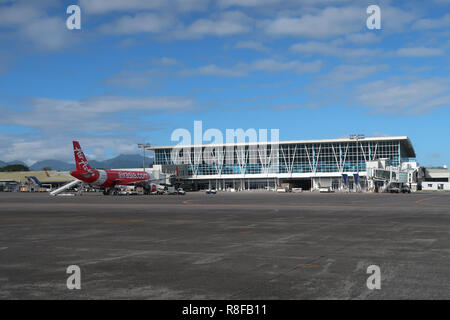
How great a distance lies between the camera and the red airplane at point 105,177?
247ft

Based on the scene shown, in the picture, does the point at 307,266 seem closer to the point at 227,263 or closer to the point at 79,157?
the point at 227,263

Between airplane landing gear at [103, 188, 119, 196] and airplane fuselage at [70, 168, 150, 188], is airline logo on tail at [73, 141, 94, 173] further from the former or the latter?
airplane landing gear at [103, 188, 119, 196]

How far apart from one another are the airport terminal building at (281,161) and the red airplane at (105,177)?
1905 inches

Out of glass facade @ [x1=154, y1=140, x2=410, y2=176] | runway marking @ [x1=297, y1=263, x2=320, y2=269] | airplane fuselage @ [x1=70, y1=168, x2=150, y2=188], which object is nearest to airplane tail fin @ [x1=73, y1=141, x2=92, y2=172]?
airplane fuselage @ [x1=70, y1=168, x2=150, y2=188]

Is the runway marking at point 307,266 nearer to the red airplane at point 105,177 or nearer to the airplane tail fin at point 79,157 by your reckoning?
the red airplane at point 105,177

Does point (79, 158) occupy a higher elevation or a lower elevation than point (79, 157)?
lower

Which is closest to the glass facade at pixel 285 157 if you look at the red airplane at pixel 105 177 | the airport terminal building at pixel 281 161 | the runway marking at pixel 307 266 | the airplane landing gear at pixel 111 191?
the airport terminal building at pixel 281 161

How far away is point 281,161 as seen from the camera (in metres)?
147

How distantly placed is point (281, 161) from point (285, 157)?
1.91 meters

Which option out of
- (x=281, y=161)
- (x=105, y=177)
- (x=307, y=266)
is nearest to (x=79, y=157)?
(x=105, y=177)
